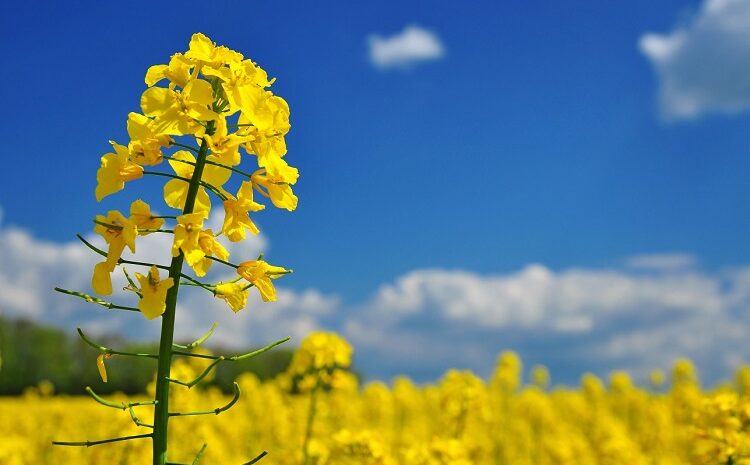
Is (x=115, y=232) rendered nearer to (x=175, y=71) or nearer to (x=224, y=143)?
(x=224, y=143)

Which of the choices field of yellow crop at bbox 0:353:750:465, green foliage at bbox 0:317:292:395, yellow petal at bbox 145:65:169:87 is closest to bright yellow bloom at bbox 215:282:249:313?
yellow petal at bbox 145:65:169:87

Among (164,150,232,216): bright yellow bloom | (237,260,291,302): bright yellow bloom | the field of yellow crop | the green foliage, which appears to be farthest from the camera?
the green foliage

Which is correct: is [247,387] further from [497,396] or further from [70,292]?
[70,292]

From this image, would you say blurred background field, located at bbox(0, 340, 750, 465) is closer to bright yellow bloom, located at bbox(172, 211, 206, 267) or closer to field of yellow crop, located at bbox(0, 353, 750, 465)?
field of yellow crop, located at bbox(0, 353, 750, 465)

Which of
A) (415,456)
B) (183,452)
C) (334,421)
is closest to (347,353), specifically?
(415,456)

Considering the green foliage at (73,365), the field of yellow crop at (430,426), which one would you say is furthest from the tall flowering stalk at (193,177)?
the green foliage at (73,365)

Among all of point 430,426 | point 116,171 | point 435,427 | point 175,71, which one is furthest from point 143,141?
point 430,426
